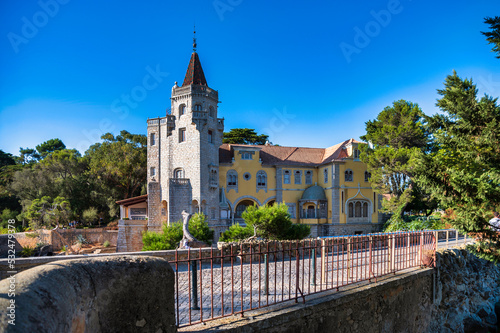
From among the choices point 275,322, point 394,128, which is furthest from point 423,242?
point 394,128

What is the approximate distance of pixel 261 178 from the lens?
3338 centimetres

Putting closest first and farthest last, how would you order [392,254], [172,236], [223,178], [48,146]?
[392,254] < [172,236] < [223,178] < [48,146]

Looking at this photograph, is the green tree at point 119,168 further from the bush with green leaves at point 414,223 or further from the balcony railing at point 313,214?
the bush with green leaves at point 414,223

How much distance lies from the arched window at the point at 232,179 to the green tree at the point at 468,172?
23.0m

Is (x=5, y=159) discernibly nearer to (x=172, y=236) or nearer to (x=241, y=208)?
(x=241, y=208)

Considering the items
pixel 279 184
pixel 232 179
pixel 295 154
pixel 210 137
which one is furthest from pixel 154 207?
pixel 295 154

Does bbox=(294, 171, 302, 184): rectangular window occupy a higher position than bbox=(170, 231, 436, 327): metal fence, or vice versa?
bbox=(294, 171, 302, 184): rectangular window

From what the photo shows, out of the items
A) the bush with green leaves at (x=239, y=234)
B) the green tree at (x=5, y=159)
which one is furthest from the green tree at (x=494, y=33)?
the green tree at (x=5, y=159)

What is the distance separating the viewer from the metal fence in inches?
230

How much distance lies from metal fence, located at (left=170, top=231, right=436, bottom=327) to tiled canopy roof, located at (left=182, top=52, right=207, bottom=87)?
23.5m

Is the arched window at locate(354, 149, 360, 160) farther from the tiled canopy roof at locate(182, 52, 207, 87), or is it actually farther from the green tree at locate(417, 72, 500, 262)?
the green tree at locate(417, 72, 500, 262)

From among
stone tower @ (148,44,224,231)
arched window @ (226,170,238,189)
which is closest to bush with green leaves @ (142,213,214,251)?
stone tower @ (148,44,224,231)

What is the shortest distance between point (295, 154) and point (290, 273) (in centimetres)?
2992

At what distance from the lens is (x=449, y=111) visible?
10664 mm
